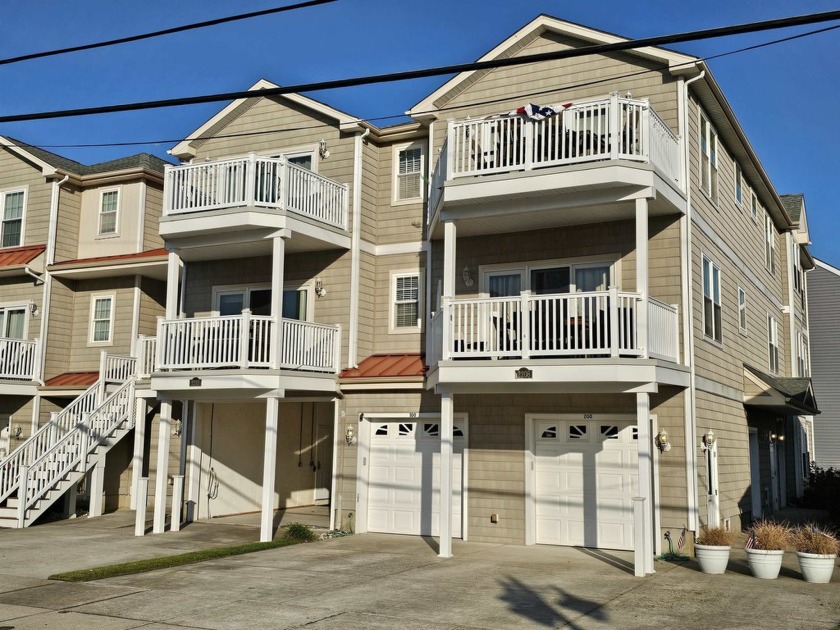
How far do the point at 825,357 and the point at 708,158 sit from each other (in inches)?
764

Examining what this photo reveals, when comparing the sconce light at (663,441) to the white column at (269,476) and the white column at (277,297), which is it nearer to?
the white column at (269,476)

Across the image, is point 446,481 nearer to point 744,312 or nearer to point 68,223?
point 744,312

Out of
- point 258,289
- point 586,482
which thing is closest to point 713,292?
point 586,482

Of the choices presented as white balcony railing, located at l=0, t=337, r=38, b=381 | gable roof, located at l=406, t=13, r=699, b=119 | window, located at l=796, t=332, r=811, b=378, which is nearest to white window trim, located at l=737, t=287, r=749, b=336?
gable roof, located at l=406, t=13, r=699, b=119

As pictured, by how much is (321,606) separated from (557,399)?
22.0 ft

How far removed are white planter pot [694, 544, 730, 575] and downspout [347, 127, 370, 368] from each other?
7.95 meters

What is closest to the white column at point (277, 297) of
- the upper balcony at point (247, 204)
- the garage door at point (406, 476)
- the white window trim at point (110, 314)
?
the upper balcony at point (247, 204)

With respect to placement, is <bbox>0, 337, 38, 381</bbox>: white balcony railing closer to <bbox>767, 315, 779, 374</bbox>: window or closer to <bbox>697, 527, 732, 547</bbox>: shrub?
<bbox>697, 527, 732, 547</bbox>: shrub

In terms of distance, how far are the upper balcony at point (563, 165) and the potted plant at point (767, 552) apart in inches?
213

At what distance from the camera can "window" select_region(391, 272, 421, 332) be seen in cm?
1802

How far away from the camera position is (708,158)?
17.0m

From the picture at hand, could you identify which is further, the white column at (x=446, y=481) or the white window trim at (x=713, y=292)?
the white window trim at (x=713, y=292)

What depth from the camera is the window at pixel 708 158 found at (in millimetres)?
16562

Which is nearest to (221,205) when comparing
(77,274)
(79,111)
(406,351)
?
(406,351)
